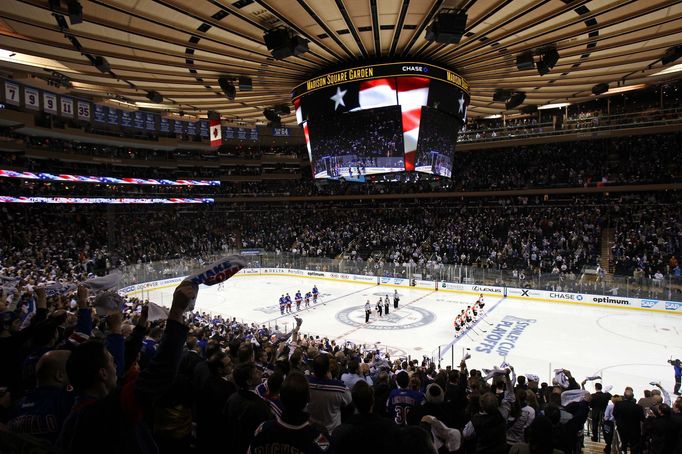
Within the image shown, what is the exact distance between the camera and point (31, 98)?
1816 cm

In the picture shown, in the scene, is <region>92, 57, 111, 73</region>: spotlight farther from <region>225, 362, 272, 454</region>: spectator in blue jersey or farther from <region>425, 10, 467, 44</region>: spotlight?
<region>225, 362, 272, 454</region>: spectator in blue jersey

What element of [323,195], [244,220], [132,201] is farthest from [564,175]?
[132,201]

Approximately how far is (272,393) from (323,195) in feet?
132

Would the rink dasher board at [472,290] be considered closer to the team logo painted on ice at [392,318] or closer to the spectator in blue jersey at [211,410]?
the team logo painted on ice at [392,318]

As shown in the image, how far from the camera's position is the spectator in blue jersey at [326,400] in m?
3.67

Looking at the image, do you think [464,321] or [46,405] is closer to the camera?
[46,405]

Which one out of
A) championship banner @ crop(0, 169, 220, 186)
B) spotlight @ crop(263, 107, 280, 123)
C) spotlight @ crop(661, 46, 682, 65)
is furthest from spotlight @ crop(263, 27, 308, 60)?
championship banner @ crop(0, 169, 220, 186)

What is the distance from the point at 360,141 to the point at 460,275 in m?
16.7

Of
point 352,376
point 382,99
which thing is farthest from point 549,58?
point 352,376

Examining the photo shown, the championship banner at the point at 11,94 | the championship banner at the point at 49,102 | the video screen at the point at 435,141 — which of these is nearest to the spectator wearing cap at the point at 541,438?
the video screen at the point at 435,141

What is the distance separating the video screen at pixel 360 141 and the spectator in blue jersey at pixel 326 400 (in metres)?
8.91

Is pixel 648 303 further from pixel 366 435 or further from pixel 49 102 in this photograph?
pixel 49 102

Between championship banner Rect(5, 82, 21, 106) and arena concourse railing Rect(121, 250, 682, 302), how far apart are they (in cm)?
1126

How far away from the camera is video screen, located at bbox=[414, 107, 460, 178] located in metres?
11.8
